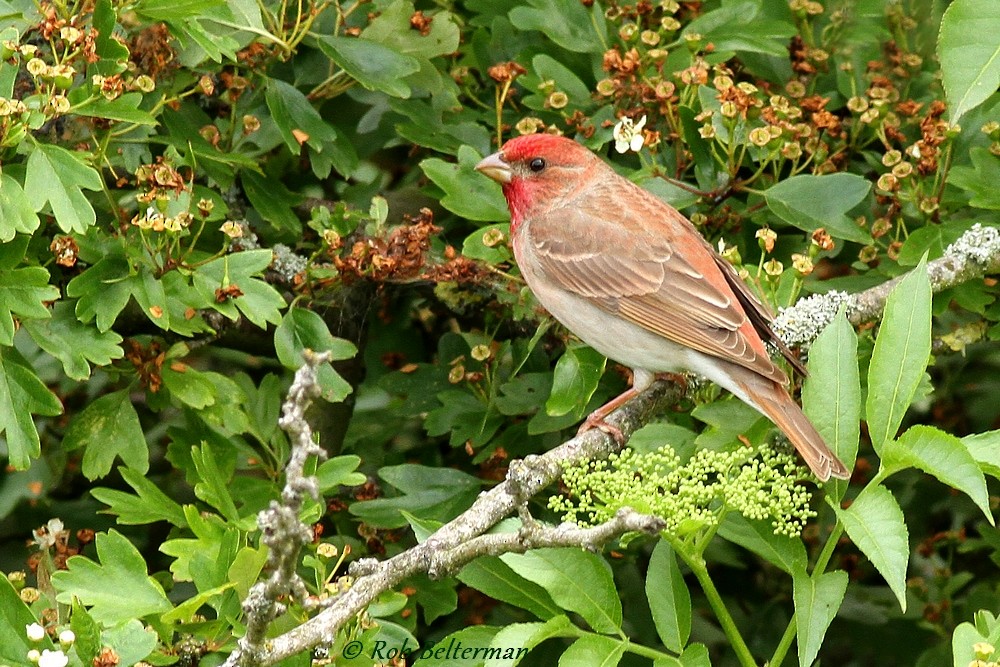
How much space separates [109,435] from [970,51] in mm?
2620

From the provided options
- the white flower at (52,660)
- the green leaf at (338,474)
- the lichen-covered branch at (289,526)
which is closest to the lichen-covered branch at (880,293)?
the green leaf at (338,474)

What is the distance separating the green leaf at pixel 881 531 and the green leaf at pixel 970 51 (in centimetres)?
98

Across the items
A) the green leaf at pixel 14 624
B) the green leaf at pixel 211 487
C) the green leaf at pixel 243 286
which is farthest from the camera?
the green leaf at pixel 243 286

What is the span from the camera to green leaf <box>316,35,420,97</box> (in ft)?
13.7

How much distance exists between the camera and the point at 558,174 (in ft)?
16.3

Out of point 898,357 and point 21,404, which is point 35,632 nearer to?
point 21,404

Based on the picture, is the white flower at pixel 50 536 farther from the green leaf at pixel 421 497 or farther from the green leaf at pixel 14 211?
the green leaf at pixel 421 497

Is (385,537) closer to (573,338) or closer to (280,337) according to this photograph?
(280,337)

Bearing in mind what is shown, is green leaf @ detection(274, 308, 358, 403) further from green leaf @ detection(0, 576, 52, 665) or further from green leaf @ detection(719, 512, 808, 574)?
green leaf @ detection(719, 512, 808, 574)

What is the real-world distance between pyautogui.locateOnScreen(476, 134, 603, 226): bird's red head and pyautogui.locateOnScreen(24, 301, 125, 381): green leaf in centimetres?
139

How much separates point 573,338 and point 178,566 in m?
1.84

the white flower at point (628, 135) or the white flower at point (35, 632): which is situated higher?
the white flower at point (628, 135)

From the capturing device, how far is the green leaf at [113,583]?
121 inches

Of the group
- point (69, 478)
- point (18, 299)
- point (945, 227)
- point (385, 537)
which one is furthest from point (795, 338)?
point (69, 478)
